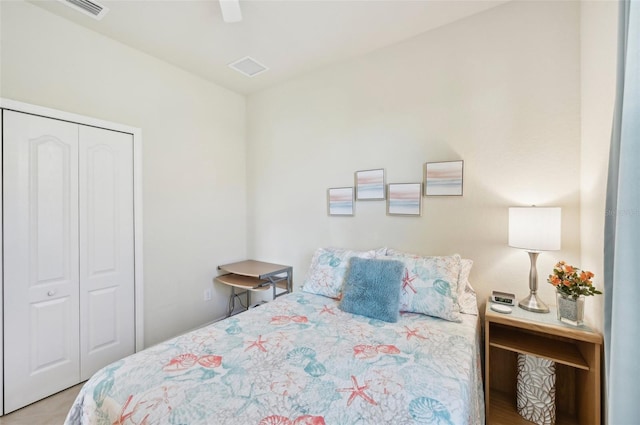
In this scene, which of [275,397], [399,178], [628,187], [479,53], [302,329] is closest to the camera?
[628,187]

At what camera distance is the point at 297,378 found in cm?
116

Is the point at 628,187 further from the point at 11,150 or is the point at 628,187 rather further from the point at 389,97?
the point at 11,150

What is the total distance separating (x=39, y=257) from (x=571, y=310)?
3.46 m

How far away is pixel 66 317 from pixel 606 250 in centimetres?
329

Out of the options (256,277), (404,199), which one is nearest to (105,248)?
(256,277)

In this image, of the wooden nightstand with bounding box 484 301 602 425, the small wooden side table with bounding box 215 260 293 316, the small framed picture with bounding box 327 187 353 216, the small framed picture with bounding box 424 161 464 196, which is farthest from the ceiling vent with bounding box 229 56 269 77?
the wooden nightstand with bounding box 484 301 602 425

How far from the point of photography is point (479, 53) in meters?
2.04

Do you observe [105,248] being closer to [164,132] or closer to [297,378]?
[164,132]

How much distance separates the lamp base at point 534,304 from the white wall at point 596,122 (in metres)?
0.21

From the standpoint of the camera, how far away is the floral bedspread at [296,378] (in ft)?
3.17

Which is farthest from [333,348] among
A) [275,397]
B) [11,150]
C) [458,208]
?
[11,150]

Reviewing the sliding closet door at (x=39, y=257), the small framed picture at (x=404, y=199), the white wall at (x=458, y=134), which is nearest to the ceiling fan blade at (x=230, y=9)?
the white wall at (x=458, y=134)

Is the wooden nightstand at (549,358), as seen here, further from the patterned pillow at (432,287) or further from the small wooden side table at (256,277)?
the small wooden side table at (256,277)

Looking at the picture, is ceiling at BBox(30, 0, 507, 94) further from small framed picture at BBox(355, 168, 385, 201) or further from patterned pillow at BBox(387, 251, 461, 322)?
patterned pillow at BBox(387, 251, 461, 322)
